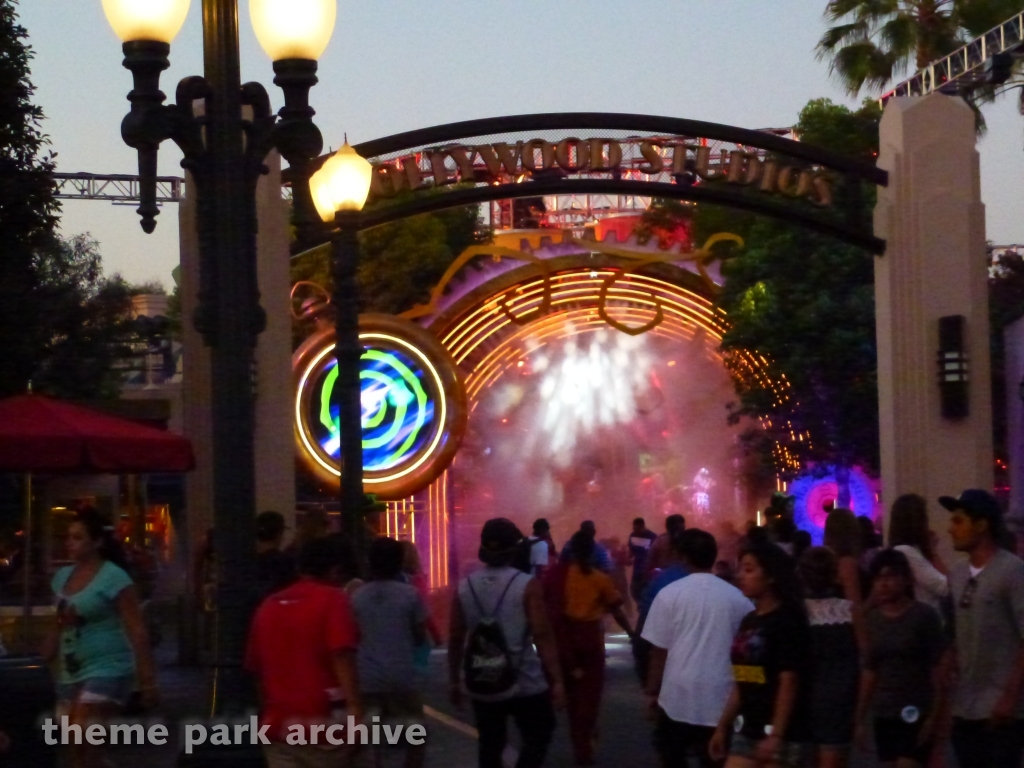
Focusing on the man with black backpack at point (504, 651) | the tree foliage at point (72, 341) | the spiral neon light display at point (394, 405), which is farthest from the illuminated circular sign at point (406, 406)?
the man with black backpack at point (504, 651)

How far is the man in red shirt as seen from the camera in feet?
21.2

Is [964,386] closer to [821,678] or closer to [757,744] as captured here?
[821,678]

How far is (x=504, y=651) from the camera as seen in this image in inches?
332

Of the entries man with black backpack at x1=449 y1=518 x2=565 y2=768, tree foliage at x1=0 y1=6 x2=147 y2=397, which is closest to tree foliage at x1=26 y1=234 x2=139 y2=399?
tree foliage at x1=0 y1=6 x2=147 y2=397

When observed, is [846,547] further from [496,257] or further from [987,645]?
[496,257]

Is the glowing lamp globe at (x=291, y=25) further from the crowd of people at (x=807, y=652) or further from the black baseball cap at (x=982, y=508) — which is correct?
the black baseball cap at (x=982, y=508)

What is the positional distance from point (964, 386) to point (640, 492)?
3390 cm

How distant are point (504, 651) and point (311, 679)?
212 centimetres

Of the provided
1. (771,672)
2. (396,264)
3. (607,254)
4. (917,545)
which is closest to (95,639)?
(771,672)

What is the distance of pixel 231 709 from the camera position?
752 centimetres

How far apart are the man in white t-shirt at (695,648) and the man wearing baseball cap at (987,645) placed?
106 cm

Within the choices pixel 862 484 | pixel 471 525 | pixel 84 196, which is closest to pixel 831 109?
pixel 862 484

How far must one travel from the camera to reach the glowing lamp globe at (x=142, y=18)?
8203 mm

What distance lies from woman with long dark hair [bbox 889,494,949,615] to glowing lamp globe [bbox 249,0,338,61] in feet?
13.5
